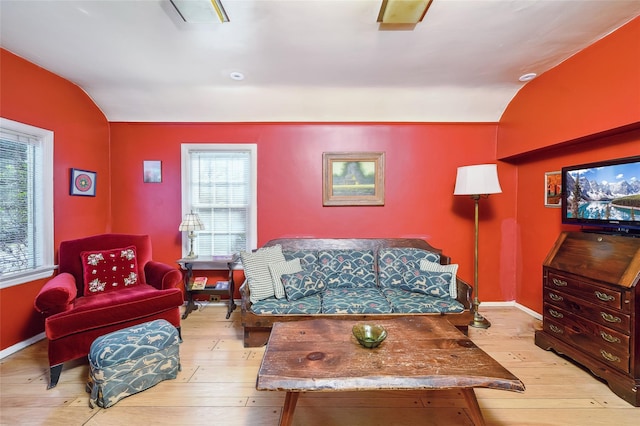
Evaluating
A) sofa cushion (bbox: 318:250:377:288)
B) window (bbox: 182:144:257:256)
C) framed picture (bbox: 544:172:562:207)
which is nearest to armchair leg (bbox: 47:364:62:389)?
window (bbox: 182:144:257:256)

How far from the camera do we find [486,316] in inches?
127

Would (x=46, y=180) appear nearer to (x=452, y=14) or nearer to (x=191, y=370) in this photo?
(x=191, y=370)

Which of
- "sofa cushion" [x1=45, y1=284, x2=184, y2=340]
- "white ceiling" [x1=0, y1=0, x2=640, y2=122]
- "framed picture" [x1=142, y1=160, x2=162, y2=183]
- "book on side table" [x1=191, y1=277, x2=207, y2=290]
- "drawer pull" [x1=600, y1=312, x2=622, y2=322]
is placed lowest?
"book on side table" [x1=191, y1=277, x2=207, y2=290]

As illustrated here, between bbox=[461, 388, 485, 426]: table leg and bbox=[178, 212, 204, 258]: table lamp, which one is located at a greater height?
bbox=[178, 212, 204, 258]: table lamp

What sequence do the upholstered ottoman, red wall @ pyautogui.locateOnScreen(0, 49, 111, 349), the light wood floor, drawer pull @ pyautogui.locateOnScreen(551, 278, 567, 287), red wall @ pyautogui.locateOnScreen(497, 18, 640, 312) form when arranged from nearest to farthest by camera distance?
the light wood floor
the upholstered ottoman
red wall @ pyautogui.locateOnScreen(497, 18, 640, 312)
drawer pull @ pyautogui.locateOnScreen(551, 278, 567, 287)
red wall @ pyautogui.locateOnScreen(0, 49, 111, 349)

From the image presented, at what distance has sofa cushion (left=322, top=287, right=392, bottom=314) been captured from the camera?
246 centimetres

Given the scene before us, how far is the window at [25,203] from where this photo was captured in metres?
2.45

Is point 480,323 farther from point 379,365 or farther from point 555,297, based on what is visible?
point 379,365

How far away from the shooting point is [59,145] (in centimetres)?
286

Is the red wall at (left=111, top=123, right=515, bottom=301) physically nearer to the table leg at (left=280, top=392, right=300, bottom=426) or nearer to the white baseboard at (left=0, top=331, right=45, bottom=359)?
the white baseboard at (left=0, top=331, right=45, bottom=359)

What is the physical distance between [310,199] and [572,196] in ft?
8.80

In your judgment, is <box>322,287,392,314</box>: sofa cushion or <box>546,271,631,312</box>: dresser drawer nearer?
<box>546,271,631,312</box>: dresser drawer

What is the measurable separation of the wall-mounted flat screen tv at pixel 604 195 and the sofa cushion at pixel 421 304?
4.43ft

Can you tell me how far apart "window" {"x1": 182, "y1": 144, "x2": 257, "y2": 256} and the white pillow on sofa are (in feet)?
6.87
